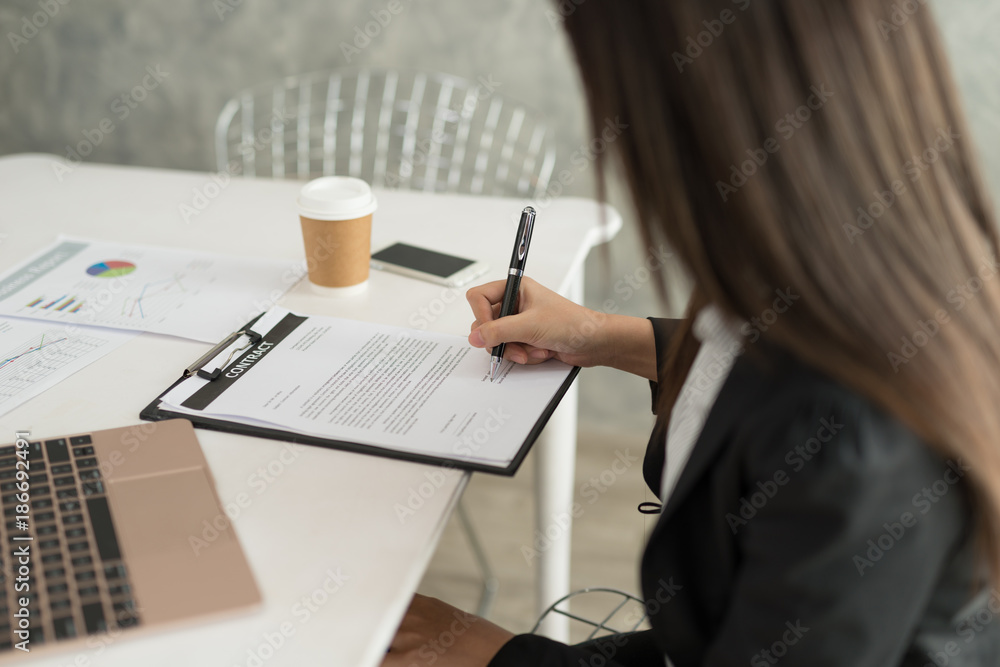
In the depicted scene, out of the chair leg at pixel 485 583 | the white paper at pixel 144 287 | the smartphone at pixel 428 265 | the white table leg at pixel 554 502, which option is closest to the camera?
the white paper at pixel 144 287

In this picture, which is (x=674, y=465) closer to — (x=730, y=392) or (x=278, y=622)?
(x=730, y=392)

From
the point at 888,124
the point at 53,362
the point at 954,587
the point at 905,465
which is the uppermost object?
the point at 888,124

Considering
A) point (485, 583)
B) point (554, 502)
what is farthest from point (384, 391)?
point (485, 583)

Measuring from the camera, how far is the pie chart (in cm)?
105

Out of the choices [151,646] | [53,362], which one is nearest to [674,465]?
[151,646]

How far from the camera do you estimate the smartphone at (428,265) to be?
3.44 ft

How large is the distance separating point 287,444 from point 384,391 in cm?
11

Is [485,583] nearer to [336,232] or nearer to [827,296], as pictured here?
[336,232]

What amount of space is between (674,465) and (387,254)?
58 cm

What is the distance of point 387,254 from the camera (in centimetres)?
111

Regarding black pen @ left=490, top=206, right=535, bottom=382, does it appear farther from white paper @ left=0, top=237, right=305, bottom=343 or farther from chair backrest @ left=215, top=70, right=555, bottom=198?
chair backrest @ left=215, top=70, right=555, bottom=198

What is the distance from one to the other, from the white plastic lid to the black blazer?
547 millimetres

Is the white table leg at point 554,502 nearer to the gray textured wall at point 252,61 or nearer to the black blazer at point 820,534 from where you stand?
the gray textured wall at point 252,61

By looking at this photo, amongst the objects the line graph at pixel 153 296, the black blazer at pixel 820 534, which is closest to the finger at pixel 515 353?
the black blazer at pixel 820 534
